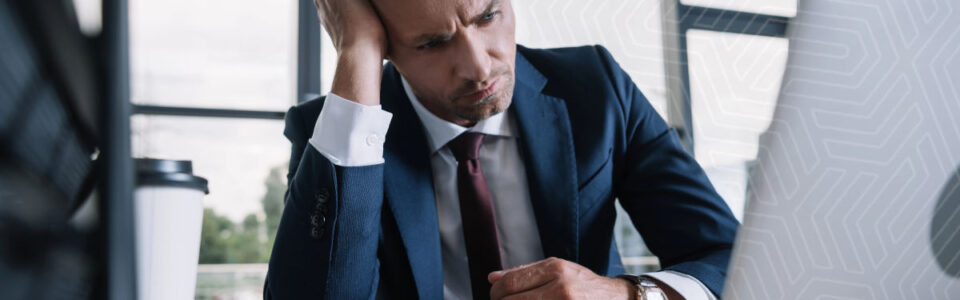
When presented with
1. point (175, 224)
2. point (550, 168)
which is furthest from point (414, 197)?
point (175, 224)

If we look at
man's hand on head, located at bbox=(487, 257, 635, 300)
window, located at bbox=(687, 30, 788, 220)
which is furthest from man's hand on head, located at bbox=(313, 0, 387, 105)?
window, located at bbox=(687, 30, 788, 220)

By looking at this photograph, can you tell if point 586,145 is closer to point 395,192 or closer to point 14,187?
point 395,192

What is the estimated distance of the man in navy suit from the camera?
2.82 feet

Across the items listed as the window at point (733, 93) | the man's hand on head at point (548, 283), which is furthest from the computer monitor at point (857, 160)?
the man's hand on head at point (548, 283)

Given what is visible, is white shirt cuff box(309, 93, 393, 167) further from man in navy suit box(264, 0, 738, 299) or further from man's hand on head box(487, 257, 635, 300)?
man's hand on head box(487, 257, 635, 300)

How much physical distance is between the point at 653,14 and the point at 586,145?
0.66m

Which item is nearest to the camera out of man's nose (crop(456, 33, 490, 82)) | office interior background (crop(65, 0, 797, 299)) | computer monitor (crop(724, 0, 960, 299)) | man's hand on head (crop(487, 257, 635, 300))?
computer monitor (crop(724, 0, 960, 299))

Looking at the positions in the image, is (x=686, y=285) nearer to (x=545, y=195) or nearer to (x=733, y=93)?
(x=545, y=195)

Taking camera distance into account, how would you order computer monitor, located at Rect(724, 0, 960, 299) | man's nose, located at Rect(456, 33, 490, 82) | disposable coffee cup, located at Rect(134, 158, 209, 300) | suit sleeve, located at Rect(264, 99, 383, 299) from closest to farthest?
computer monitor, located at Rect(724, 0, 960, 299) → suit sleeve, located at Rect(264, 99, 383, 299) → man's nose, located at Rect(456, 33, 490, 82) → disposable coffee cup, located at Rect(134, 158, 209, 300)

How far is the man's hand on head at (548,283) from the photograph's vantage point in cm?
70

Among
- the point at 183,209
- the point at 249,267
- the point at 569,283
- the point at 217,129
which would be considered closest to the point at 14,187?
the point at 569,283

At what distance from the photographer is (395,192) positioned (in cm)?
94

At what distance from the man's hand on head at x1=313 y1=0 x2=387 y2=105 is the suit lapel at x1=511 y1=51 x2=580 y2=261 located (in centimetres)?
22

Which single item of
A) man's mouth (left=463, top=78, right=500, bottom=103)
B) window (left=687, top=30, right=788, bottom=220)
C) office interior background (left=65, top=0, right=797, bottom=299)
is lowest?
office interior background (left=65, top=0, right=797, bottom=299)
